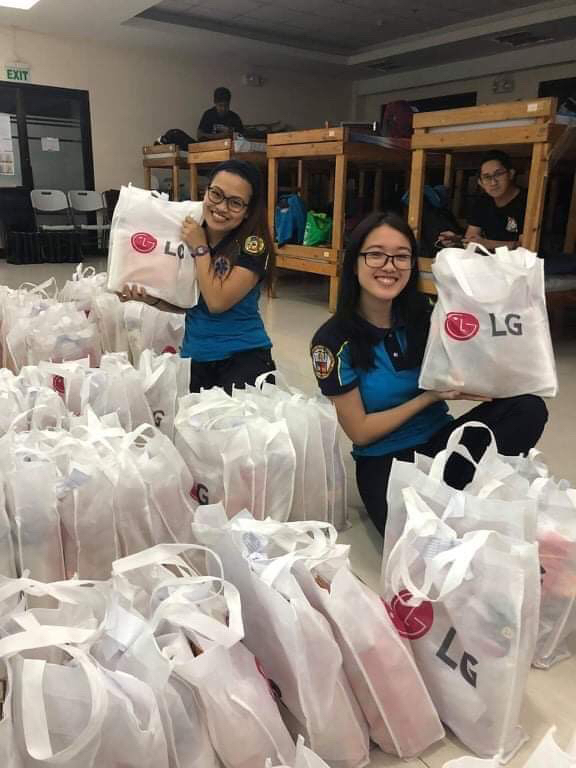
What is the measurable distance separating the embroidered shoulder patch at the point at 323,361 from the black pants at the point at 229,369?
0.51 meters

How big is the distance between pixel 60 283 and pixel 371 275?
167 inches

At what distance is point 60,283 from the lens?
5043 mm

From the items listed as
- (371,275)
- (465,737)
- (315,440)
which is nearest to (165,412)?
(315,440)

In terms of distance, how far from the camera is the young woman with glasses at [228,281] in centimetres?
181

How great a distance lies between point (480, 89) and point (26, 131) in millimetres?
5540

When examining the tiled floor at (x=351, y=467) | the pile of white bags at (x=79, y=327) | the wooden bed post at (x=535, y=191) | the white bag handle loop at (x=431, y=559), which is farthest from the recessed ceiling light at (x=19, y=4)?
the white bag handle loop at (x=431, y=559)

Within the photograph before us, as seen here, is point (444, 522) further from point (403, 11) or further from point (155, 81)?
point (155, 81)

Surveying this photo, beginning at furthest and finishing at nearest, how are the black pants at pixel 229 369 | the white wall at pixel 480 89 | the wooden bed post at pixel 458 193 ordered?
the white wall at pixel 480 89
the wooden bed post at pixel 458 193
the black pants at pixel 229 369

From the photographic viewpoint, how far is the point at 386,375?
1.46 metres

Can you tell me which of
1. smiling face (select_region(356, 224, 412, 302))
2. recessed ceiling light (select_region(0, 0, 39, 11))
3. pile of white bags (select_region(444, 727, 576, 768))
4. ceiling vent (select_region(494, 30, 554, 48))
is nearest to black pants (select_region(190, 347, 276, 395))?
smiling face (select_region(356, 224, 412, 302))

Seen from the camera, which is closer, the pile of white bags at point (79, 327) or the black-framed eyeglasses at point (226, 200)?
the black-framed eyeglasses at point (226, 200)

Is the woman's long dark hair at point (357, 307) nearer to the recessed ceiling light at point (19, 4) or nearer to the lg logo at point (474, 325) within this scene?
the lg logo at point (474, 325)

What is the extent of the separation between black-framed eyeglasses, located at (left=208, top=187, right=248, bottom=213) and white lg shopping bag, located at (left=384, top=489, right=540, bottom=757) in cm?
115

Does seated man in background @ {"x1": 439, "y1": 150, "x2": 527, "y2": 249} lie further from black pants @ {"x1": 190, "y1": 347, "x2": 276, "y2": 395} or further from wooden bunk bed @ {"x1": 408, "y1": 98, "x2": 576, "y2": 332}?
black pants @ {"x1": 190, "y1": 347, "x2": 276, "y2": 395}
